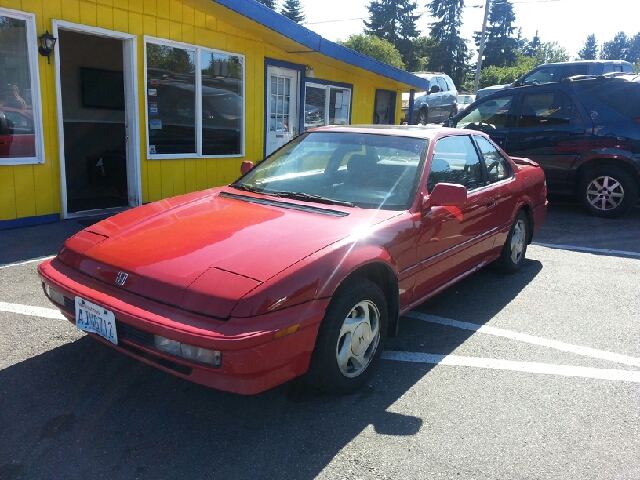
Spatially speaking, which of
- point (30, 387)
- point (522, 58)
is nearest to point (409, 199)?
point (30, 387)

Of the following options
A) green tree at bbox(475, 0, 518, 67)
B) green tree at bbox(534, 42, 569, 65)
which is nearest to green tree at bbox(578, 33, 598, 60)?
green tree at bbox(534, 42, 569, 65)

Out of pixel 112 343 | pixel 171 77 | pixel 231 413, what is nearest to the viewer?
pixel 112 343

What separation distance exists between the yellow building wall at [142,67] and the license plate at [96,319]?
4.06m

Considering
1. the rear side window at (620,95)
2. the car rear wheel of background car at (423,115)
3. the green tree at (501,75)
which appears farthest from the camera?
the green tree at (501,75)

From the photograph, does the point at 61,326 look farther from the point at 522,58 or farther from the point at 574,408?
the point at 522,58

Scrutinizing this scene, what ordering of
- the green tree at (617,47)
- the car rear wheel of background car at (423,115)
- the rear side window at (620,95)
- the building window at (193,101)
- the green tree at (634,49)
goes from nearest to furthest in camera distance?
the building window at (193,101) → the rear side window at (620,95) → the car rear wheel of background car at (423,115) → the green tree at (634,49) → the green tree at (617,47)

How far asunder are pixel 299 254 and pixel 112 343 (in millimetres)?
1045

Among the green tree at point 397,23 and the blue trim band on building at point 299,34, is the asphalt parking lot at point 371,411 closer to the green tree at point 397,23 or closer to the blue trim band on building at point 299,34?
the blue trim band on building at point 299,34

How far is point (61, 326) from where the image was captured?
3.71 meters

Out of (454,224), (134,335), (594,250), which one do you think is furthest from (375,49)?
(134,335)

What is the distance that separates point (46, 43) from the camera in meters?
5.97

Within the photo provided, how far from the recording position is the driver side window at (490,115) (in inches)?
354

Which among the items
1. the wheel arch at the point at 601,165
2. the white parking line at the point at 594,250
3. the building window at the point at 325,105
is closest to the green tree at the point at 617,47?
the building window at the point at 325,105

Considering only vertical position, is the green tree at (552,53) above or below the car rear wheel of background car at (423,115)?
above
